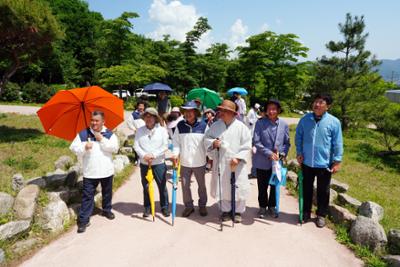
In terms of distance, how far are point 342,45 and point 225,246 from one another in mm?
15060

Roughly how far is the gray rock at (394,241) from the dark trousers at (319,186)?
0.96 metres

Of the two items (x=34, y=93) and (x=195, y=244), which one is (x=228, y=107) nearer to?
(x=195, y=244)

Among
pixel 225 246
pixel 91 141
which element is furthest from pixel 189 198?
pixel 91 141

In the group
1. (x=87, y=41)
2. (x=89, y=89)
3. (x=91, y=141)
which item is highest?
(x=87, y=41)

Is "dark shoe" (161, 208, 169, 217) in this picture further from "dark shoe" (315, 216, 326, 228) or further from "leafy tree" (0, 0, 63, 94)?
"leafy tree" (0, 0, 63, 94)

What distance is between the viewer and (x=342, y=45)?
51.0 ft

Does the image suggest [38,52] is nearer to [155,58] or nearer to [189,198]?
[189,198]

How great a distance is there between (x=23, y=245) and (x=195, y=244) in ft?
7.28

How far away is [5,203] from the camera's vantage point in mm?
4016

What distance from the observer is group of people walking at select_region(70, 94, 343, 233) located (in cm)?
428

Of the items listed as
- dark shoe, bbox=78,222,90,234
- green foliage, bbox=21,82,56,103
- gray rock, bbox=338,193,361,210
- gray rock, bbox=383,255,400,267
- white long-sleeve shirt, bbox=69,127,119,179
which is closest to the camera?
gray rock, bbox=383,255,400,267

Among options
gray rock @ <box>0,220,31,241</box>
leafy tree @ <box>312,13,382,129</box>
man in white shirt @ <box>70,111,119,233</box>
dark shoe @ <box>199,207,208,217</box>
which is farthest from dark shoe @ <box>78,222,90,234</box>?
leafy tree @ <box>312,13,382,129</box>

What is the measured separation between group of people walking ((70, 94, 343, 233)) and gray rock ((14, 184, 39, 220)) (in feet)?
2.20

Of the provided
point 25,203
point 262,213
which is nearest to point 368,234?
point 262,213
